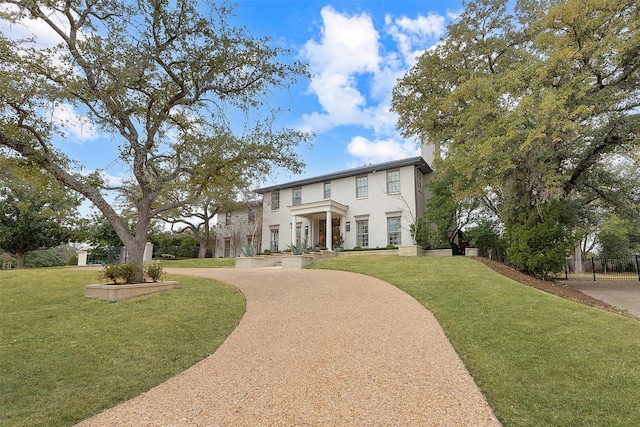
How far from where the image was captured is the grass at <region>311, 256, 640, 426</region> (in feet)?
11.5

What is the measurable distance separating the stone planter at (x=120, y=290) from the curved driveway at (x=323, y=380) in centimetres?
371

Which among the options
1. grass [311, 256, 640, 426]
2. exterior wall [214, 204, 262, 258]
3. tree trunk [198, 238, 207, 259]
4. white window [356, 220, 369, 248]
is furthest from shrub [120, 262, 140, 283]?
tree trunk [198, 238, 207, 259]

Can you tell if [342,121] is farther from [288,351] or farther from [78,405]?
[78,405]

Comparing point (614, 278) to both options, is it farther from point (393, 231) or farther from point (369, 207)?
point (369, 207)

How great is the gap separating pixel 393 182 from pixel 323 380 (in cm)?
1838

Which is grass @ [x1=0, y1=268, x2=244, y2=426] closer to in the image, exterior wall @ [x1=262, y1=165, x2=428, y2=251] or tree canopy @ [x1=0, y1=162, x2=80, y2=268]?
exterior wall @ [x1=262, y1=165, x2=428, y2=251]

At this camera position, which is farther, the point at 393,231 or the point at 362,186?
the point at 362,186

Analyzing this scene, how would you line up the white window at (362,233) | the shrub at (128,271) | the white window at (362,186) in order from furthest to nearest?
the white window at (362,186), the white window at (362,233), the shrub at (128,271)

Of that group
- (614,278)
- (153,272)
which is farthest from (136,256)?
(614,278)

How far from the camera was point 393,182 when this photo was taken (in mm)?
21500

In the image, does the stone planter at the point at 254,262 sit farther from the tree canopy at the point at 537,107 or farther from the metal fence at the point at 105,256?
the tree canopy at the point at 537,107

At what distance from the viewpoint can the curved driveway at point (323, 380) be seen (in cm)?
340

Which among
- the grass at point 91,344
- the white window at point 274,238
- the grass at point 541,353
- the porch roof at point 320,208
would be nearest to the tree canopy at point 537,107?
the grass at point 541,353

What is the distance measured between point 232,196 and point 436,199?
14629mm
